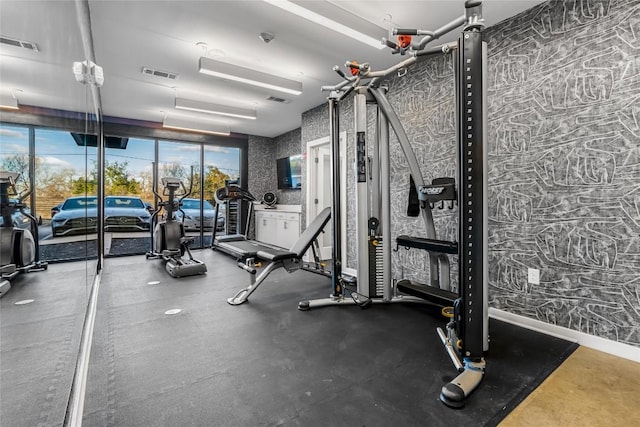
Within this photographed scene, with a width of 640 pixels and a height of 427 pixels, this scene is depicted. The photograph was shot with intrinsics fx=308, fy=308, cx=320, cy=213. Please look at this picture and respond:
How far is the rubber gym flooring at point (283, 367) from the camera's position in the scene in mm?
1523

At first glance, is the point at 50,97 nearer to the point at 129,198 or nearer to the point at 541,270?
the point at 541,270

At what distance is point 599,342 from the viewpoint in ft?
7.32

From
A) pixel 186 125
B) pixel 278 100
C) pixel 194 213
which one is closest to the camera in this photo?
pixel 278 100

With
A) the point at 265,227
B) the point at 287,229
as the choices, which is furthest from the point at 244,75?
the point at 265,227

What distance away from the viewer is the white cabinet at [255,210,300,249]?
6059 millimetres

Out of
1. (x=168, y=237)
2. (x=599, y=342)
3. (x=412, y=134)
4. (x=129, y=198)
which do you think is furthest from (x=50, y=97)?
(x=129, y=198)

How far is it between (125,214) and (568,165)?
22.7 ft

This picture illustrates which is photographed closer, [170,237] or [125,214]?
[170,237]

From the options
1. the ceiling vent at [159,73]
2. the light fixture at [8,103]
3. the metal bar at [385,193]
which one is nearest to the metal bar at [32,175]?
the light fixture at [8,103]

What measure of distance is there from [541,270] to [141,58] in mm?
4536

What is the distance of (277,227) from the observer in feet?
21.4

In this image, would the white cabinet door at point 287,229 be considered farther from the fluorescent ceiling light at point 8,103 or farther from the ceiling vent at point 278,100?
the fluorescent ceiling light at point 8,103

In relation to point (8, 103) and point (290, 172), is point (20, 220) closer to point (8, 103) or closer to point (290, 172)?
point (8, 103)

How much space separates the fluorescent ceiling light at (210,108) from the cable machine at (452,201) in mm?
2472
